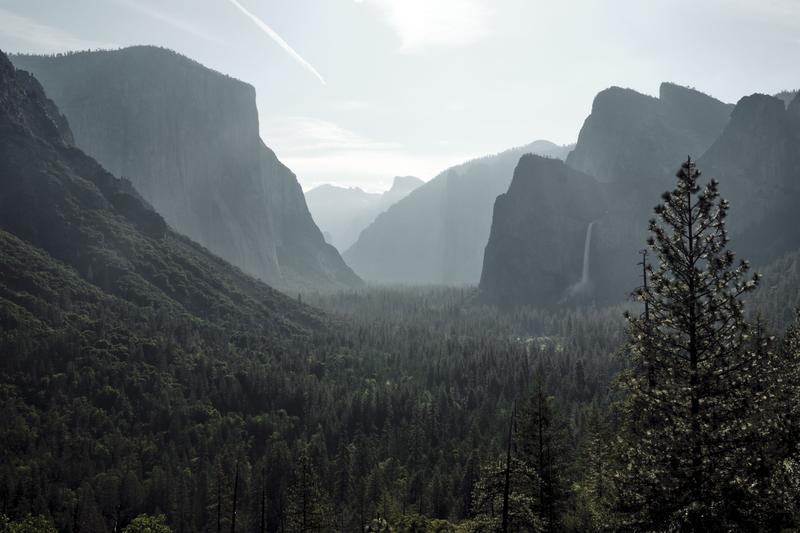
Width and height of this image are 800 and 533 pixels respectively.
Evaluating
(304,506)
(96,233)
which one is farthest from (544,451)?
(96,233)

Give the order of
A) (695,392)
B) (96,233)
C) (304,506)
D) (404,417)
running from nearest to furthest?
(695,392) → (304,506) → (404,417) → (96,233)

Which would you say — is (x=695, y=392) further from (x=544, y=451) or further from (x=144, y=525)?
(x=144, y=525)

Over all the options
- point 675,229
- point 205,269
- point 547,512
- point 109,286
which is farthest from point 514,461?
point 205,269

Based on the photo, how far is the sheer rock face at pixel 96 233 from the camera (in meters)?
147

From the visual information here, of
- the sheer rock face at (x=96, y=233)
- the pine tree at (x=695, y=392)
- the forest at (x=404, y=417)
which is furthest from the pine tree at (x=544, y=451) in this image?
the sheer rock face at (x=96, y=233)

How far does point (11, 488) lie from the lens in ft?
232

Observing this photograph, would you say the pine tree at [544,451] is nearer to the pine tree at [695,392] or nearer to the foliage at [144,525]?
the pine tree at [695,392]

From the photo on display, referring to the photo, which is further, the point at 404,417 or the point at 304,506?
the point at 404,417

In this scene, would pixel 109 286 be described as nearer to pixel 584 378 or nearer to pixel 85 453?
pixel 85 453

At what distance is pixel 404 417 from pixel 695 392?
98.7m

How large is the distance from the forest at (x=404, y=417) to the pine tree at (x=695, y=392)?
0.07 meters

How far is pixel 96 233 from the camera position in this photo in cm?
15762

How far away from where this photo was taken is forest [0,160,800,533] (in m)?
18.4

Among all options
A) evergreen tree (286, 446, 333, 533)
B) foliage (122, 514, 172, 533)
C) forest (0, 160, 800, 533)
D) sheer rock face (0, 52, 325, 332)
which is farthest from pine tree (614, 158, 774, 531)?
sheer rock face (0, 52, 325, 332)
